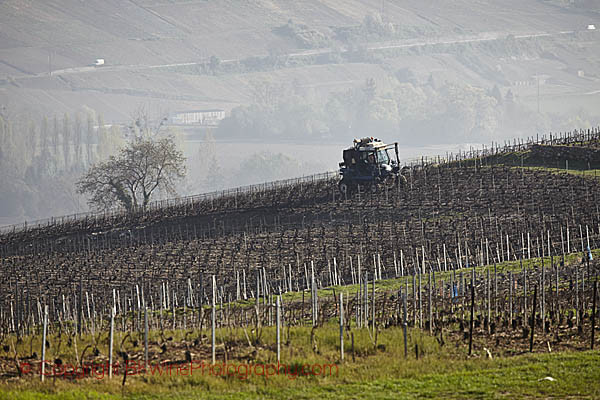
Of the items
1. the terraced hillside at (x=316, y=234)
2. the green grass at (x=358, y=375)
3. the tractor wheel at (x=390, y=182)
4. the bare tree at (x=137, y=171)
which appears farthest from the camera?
the bare tree at (x=137, y=171)

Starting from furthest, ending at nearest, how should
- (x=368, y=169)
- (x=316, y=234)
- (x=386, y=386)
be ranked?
(x=368, y=169) → (x=316, y=234) → (x=386, y=386)

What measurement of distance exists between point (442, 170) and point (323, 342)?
138 ft

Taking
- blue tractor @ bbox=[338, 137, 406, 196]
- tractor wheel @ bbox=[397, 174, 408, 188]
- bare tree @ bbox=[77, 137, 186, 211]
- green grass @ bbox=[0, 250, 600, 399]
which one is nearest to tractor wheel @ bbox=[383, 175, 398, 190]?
blue tractor @ bbox=[338, 137, 406, 196]

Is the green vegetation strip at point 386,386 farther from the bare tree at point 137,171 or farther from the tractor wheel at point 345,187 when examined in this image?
the bare tree at point 137,171

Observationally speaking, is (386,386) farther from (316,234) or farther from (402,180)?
(402,180)

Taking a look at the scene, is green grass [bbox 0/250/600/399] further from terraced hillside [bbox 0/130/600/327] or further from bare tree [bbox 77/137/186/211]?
bare tree [bbox 77/137/186/211]

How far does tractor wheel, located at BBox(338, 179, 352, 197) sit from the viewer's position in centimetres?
5968

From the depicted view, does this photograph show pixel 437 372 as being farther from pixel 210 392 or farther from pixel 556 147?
pixel 556 147

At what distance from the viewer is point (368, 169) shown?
58938mm

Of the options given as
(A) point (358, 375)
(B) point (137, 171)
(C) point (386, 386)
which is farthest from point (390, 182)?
(C) point (386, 386)

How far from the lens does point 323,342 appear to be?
20844 millimetres

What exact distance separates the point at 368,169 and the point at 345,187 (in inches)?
84.8

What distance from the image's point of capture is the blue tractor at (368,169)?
2309 inches

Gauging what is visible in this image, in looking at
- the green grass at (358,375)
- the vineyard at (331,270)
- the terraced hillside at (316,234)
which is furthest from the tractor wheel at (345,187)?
the green grass at (358,375)
